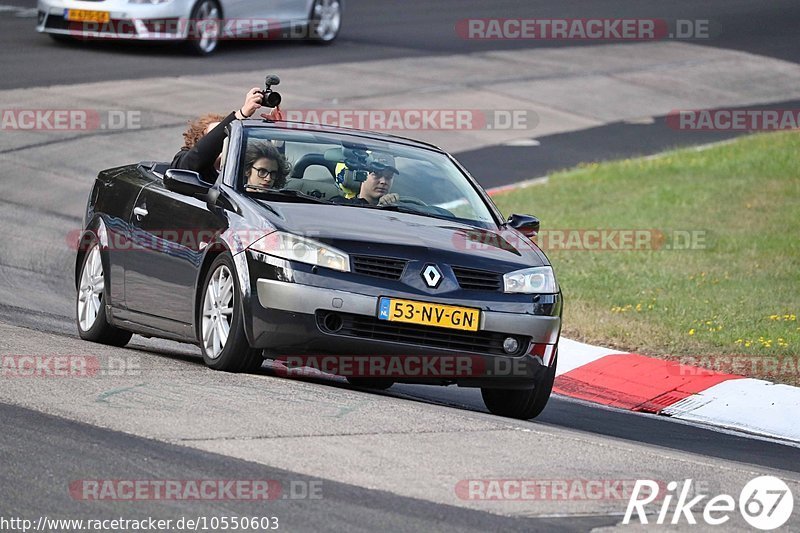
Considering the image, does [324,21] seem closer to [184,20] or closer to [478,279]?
[184,20]

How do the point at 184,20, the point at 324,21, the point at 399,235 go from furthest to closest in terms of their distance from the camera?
the point at 324,21 < the point at 184,20 < the point at 399,235

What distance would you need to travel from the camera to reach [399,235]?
828cm

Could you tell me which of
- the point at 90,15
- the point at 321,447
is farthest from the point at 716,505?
the point at 90,15

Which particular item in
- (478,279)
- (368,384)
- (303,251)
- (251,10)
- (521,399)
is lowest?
(368,384)

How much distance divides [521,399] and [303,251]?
158 cm

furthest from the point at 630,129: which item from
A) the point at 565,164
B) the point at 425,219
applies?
the point at 425,219

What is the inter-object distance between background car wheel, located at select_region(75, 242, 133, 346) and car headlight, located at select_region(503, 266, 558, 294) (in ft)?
9.56

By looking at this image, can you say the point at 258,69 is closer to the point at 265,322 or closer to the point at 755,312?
the point at 755,312

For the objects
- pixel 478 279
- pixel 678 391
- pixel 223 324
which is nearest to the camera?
pixel 478 279

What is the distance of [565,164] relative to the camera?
20.2 meters

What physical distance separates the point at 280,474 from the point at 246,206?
2574 millimetres

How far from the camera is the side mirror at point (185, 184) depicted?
8875mm

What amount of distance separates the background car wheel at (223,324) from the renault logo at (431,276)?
38.4 inches

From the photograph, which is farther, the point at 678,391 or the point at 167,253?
the point at 678,391
